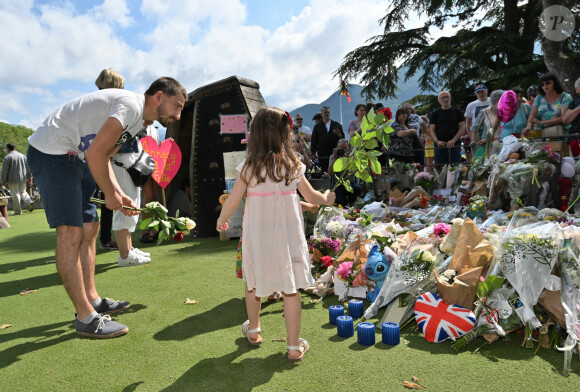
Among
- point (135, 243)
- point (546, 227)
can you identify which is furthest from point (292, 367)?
point (135, 243)

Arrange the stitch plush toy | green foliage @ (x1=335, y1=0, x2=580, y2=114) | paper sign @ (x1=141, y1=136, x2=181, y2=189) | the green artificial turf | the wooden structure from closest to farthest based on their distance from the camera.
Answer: the green artificial turf, the stitch plush toy, paper sign @ (x1=141, y1=136, x2=181, y2=189), the wooden structure, green foliage @ (x1=335, y1=0, x2=580, y2=114)

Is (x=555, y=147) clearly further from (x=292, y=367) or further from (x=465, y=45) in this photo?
(x=465, y=45)

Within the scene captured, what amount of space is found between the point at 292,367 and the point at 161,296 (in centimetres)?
179

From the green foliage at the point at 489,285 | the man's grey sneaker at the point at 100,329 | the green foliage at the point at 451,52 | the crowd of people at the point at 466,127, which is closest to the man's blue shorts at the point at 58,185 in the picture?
the man's grey sneaker at the point at 100,329

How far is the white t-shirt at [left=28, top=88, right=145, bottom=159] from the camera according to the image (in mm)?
2627

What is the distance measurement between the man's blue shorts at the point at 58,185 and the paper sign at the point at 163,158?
10.4 ft

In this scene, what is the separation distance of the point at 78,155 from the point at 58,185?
0.74 feet

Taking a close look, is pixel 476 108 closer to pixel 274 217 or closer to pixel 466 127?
pixel 466 127

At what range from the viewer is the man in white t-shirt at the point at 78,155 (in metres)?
2.62

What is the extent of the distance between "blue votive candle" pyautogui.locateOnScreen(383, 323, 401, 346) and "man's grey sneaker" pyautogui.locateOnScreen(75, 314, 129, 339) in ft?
5.52

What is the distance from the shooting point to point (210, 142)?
6.78m

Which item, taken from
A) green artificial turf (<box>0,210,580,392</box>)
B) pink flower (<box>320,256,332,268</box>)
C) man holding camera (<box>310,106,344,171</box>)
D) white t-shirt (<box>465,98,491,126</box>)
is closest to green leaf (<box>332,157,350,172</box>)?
green artificial turf (<box>0,210,580,392</box>)

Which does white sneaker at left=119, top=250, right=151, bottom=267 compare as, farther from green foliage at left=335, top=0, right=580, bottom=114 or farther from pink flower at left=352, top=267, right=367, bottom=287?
green foliage at left=335, top=0, right=580, bottom=114

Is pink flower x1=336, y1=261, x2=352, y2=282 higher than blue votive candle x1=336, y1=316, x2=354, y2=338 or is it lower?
higher
